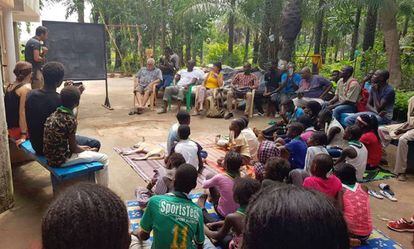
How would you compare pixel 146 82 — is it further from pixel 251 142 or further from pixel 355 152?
pixel 355 152

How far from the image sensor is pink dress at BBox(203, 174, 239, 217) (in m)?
3.48

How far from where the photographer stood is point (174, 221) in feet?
8.44

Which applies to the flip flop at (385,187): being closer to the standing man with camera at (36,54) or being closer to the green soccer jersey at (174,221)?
the green soccer jersey at (174,221)

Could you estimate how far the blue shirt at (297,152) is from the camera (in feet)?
15.1

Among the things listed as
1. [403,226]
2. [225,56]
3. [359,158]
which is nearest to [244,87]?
[359,158]

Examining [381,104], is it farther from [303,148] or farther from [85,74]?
[85,74]

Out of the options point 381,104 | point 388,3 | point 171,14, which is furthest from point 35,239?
point 171,14

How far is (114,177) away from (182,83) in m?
4.55

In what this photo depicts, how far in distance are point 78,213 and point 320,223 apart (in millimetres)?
630

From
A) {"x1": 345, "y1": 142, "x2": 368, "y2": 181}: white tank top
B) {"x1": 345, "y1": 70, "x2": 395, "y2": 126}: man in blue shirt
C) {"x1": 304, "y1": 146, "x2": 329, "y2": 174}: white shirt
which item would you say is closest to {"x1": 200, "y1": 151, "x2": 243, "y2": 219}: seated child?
{"x1": 304, "y1": 146, "x2": 329, "y2": 174}: white shirt

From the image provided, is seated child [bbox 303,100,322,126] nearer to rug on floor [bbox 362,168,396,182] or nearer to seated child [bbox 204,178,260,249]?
rug on floor [bbox 362,168,396,182]

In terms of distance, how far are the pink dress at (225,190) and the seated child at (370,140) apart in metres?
2.42

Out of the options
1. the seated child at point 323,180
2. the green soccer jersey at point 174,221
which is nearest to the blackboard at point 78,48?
the seated child at point 323,180

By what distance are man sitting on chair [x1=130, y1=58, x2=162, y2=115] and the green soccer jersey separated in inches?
249
